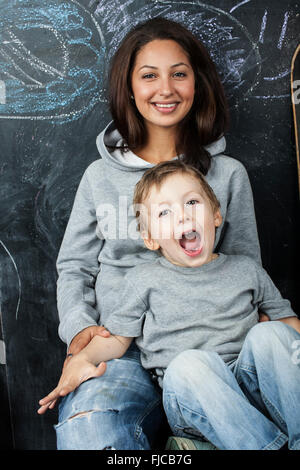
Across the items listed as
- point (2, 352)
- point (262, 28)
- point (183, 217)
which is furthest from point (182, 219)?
point (2, 352)

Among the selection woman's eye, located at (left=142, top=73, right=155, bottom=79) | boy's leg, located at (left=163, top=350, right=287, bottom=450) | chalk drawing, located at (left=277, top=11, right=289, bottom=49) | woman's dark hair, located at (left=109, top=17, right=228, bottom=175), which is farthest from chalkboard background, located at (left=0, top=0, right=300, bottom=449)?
boy's leg, located at (left=163, top=350, right=287, bottom=450)

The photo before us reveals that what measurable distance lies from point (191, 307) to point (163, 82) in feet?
2.26

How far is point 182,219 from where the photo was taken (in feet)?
4.58

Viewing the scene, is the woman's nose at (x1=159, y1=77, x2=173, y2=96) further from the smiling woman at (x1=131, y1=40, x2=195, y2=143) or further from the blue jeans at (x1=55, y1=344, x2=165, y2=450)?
the blue jeans at (x1=55, y1=344, x2=165, y2=450)

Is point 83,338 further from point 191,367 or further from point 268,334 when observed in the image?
point 268,334

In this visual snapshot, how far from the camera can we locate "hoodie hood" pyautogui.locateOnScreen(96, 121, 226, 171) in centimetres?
169

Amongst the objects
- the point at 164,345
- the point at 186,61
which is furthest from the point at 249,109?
the point at 164,345

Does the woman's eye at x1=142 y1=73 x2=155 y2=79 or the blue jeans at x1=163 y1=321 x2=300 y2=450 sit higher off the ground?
the woman's eye at x1=142 y1=73 x2=155 y2=79

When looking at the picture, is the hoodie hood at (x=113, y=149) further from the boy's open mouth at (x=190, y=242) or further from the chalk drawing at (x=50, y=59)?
the boy's open mouth at (x=190, y=242)

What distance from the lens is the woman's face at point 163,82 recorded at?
63.4 inches

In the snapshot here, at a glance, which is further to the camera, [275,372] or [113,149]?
[113,149]

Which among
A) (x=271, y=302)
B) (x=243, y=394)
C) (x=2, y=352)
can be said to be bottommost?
(x=2, y=352)

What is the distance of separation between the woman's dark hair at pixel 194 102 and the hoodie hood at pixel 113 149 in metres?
0.03
